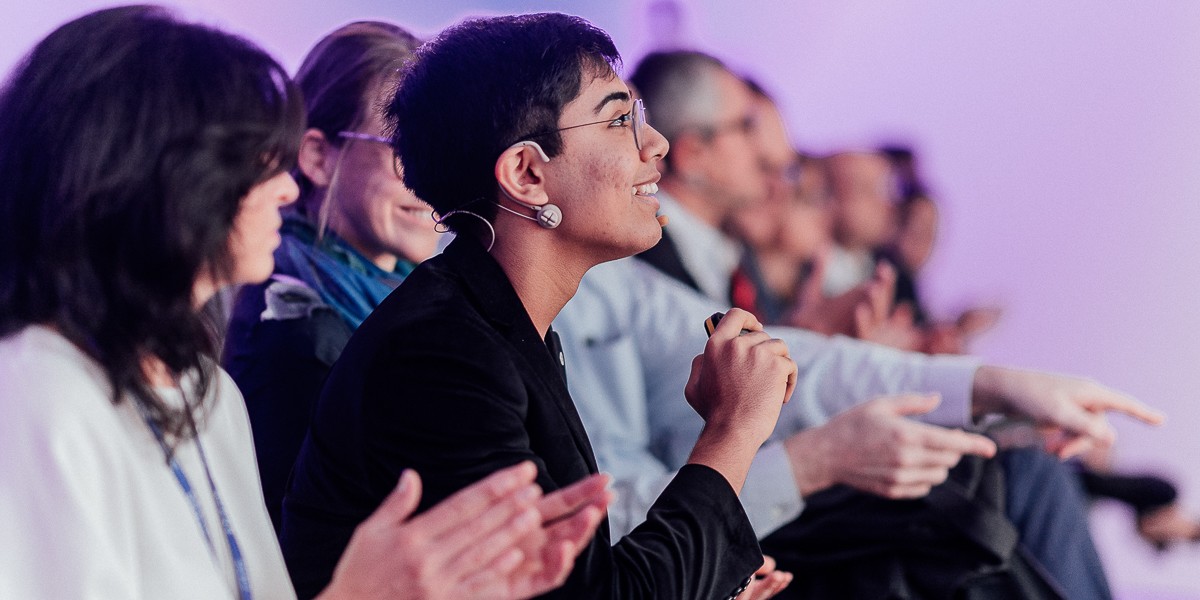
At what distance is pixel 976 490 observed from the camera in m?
2.23

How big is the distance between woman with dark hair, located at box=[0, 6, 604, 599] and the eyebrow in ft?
1.46

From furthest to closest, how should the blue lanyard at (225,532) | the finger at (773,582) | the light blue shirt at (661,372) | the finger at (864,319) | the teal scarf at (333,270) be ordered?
the finger at (864,319) → the light blue shirt at (661,372) → the teal scarf at (333,270) → the finger at (773,582) → the blue lanyard at (225,532)

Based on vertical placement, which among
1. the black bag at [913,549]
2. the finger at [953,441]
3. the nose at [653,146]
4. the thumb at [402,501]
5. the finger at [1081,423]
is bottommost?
the black bag at [913,549]

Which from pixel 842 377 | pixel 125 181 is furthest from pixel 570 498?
pixel 842 377

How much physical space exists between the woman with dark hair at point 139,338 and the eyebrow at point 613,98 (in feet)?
1.46

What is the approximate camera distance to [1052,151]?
4.97 meters

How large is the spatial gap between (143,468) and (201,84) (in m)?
0.35

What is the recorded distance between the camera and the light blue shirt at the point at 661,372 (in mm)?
2424

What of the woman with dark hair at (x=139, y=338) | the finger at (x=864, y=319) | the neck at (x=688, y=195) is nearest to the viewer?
the woman with dark hair at (x=139, y=338)

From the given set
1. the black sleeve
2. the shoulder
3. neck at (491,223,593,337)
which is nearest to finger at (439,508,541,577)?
the black sleeve

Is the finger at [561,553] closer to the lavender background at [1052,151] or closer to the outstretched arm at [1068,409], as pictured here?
the outstretched arm at [1068,409]

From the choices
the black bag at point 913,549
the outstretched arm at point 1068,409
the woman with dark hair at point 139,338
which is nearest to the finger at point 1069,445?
the outstretched arm at point 1068,409

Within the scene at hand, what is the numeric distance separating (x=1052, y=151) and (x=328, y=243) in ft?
12.1

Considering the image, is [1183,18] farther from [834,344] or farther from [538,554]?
[538,554]
